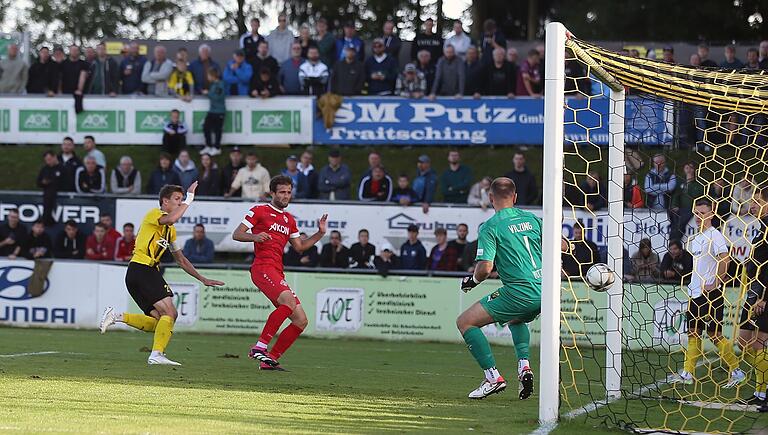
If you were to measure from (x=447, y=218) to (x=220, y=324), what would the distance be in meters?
4.40

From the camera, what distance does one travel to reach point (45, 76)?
80.1 ft

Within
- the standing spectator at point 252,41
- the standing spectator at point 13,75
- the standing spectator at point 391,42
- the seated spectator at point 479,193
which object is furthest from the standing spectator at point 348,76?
the standing spectator at point 13,75

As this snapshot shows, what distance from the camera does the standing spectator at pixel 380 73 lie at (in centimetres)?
2317

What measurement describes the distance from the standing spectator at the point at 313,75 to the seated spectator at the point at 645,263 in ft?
28.2

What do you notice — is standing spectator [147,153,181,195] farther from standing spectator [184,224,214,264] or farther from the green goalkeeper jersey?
the green goalkeeper jersey

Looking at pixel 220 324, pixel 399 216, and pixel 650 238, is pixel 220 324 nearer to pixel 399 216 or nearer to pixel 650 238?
pixel 399 216

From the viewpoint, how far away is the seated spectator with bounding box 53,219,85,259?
20375 mm

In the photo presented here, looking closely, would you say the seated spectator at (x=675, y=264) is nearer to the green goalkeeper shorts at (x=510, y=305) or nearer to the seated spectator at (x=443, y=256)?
the seated spectator at (x=443, y=256)

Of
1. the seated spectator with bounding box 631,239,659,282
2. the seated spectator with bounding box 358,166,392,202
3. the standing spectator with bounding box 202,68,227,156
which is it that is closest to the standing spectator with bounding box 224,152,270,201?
the seated spectator with bounding box 358,166,392,202

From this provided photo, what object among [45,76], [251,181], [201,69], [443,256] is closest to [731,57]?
[443,256]

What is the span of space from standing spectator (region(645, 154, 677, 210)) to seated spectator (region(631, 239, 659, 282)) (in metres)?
0.59

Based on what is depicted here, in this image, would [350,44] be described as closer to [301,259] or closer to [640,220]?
[301,259]

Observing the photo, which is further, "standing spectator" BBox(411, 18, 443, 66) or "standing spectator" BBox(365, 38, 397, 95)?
"standing spectator" BBox(411, 18, 443, 66)

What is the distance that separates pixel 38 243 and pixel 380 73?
25.1ft
